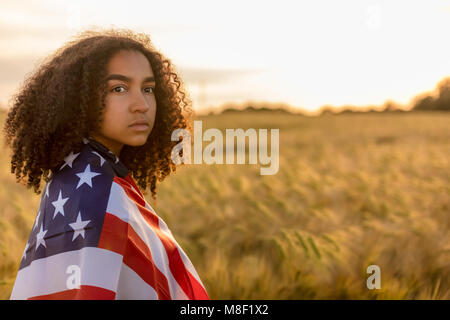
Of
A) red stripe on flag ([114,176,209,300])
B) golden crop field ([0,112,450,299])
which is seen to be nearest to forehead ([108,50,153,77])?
red stripe on flag ([114,176,209,300])

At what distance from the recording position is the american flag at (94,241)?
1554mm

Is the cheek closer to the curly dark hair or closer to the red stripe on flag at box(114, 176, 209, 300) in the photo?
the curly dark hair

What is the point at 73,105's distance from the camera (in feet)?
6.27

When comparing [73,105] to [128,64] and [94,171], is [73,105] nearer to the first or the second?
[128,64]

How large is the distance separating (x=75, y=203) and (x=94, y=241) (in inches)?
6.1

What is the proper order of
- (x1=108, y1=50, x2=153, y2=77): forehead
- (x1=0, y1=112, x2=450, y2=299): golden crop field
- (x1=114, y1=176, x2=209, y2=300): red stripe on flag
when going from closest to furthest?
(x1=114, y1=176, x2=209, y2=300): red stripe on flag
(x1=108, y1=50, x2=153, y2=77): forehead
(x1=0, y1=112, x2=450, y2=299): golden crop field

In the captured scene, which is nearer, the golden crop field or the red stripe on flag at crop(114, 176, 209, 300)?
the red stripe on flag at crop(114, 176, 209, 300)

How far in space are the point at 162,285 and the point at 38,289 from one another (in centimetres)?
44

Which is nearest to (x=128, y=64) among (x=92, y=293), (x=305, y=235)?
(x=92, y=293)

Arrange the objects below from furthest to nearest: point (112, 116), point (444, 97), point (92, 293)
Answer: point (444, 97), point (112, 116), point (92, 293)

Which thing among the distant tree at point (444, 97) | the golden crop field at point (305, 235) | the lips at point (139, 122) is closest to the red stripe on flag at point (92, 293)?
the lips at point (139, 122)

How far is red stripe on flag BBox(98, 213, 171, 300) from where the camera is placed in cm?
157
